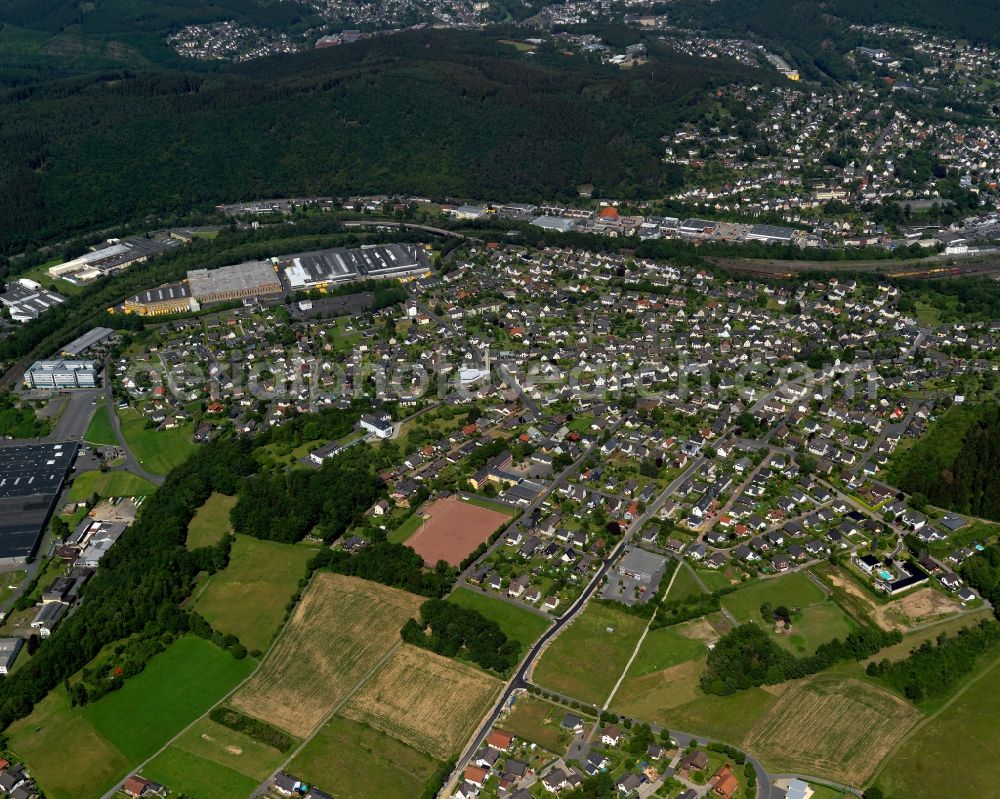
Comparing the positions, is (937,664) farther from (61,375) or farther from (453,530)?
(61,375)

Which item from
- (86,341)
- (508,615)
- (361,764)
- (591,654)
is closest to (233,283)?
(86,341)

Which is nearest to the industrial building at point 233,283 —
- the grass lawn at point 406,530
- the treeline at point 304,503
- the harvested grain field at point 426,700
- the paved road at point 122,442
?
the paved road at point 122,442

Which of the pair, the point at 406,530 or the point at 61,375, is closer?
the point at 406,530

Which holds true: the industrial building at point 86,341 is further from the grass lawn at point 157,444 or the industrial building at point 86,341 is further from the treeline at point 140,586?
the treeline at point 140,586

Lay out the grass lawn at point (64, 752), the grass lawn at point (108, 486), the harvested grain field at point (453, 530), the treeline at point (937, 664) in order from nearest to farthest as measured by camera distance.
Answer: the grass lawn at point (64, 752) < the treeline at point (937, 664) < the harvested grain field at point (453, 530) < the grass lawn at point (108, 486)

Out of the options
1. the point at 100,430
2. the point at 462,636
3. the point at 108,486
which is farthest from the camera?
the point at 100,430

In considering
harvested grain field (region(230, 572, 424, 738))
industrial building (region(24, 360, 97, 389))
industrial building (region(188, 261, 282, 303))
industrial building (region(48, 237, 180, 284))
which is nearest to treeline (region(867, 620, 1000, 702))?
harvested grain field (region(230, 572, 424, 738))
